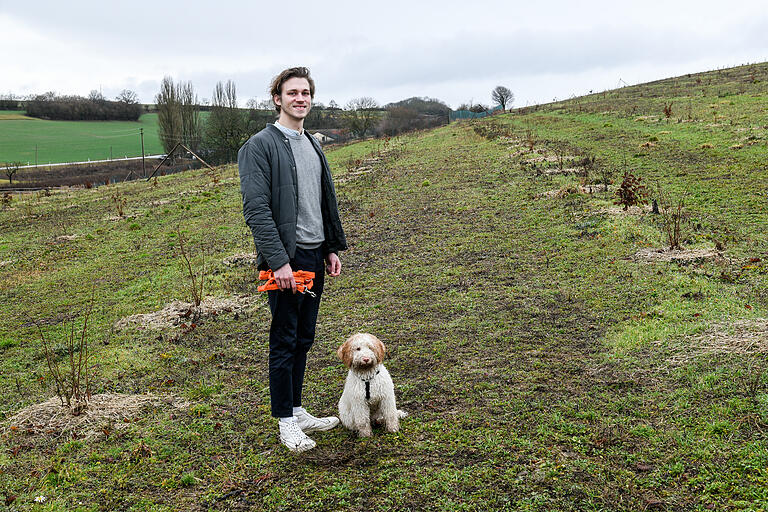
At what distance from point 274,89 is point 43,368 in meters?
5.22

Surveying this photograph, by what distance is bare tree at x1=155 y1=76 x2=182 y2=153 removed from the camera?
53438 mm

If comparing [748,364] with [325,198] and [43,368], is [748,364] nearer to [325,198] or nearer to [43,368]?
[325,198]

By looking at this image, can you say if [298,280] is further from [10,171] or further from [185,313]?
[10,171]

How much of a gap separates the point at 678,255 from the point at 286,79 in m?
6.49

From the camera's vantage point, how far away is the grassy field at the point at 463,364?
3.48 m

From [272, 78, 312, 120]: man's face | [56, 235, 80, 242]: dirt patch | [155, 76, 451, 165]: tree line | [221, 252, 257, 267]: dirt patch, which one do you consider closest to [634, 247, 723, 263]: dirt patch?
[272, 78, 312, 120]: man's face

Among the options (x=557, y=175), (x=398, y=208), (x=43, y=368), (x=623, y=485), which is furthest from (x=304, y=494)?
(x=557, y=175)

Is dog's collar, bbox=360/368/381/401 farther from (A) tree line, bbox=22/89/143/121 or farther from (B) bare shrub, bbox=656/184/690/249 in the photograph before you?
(A) tree line, bbox=22/89/143/121

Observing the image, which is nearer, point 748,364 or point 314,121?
point 748,364

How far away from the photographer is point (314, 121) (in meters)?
57.6

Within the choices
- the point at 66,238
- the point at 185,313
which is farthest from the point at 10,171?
the point at 185,313

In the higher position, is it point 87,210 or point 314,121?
point 314,121

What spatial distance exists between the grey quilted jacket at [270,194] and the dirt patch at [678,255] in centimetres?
601

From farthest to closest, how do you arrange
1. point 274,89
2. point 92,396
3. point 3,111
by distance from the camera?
point 3,111 < point 92,396 < point 274,89
